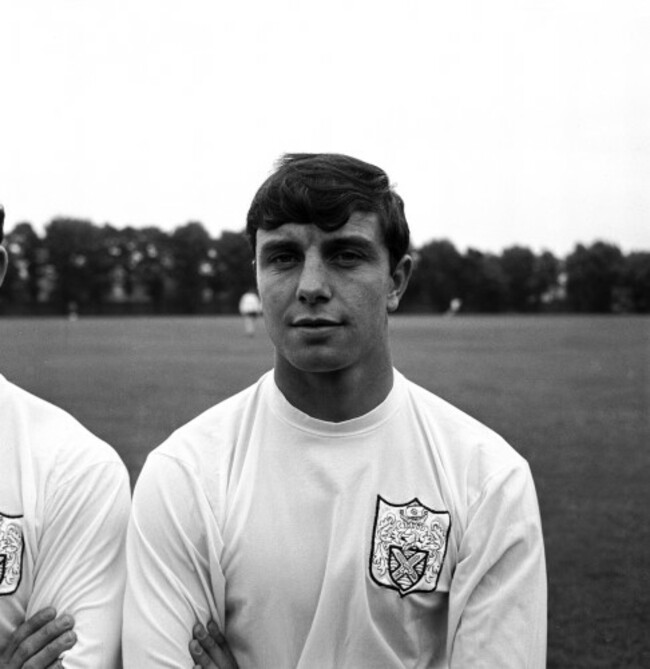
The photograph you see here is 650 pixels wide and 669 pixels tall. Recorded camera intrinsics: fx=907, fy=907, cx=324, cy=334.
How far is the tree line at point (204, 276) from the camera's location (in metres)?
73.4

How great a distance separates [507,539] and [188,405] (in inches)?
471

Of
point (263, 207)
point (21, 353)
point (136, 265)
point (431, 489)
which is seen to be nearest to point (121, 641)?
point (431, 489)

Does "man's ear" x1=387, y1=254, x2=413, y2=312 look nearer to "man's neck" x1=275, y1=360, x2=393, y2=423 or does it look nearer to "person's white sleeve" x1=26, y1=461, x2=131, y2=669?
"man's neck" x1=275, y1=360, x2=393, y2=423

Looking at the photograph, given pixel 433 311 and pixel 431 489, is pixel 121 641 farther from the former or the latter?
pixel 433 311

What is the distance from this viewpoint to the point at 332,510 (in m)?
2.84

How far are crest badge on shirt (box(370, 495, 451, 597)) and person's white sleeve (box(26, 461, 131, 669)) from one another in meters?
0.82

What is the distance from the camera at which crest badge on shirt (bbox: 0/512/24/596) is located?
9.18 feet

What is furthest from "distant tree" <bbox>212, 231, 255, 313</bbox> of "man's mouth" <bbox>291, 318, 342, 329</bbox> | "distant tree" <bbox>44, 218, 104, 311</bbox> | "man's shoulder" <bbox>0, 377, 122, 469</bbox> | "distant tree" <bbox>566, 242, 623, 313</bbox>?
"man's mouth" <bbox>291, 318, 342, 329</bbox>

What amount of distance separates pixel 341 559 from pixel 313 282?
0.85 metres

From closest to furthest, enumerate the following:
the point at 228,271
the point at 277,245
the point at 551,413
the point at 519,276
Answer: the point at 277,245, the point at 551,413, the point at 228,271, the point at 519,276

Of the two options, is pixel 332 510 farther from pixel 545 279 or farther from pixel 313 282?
pixel 545 279

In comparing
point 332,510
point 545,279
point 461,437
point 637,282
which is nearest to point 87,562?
point 332,510

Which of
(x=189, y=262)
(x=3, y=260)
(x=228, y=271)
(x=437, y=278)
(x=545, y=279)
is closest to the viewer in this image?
(x=3, y=260)

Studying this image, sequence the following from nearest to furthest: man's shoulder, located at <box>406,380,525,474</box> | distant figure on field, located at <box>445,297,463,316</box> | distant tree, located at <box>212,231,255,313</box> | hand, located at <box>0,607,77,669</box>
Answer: hand, located at <box>0,607,77,669</box>
man's shoulder, located at <box>406,380,525,474</box>
distant tree, located at <box>212,231,255,313</box>
distant figure on field, located at <box>445,297,463,316</box>
